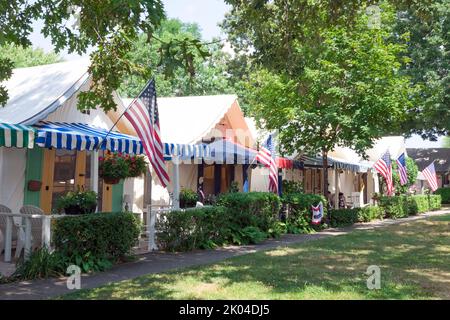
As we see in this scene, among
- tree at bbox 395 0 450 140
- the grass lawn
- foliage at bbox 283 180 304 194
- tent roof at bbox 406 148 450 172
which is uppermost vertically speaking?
tree at bbox 395 0 450 140

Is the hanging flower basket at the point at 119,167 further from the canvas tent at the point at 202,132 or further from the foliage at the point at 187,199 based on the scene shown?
the canvas tent at the point at 202,132

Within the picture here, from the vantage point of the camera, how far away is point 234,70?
43531mm

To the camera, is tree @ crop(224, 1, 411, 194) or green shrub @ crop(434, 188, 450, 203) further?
green shrub @ crop(434, 188, 450, 203)

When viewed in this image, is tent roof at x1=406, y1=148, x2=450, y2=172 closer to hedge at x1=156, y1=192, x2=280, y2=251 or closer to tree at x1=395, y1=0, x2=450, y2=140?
tree at x1=395, y1=0, x2=450, y2=140

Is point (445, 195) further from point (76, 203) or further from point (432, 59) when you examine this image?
point (76, 203)

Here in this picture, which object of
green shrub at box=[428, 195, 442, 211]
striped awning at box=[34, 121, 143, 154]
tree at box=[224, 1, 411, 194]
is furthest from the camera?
green shrub at box=[428, 195, 442, 211]

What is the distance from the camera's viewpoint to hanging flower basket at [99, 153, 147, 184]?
1080 centimetres

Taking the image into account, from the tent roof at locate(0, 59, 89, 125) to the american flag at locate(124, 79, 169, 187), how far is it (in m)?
2.74

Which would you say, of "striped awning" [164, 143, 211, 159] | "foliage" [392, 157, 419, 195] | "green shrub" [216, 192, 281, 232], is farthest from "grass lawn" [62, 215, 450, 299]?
"foliage" [392, 157, 419, 195]

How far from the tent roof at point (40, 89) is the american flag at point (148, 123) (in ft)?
9.00

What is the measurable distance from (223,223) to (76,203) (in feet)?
14.9

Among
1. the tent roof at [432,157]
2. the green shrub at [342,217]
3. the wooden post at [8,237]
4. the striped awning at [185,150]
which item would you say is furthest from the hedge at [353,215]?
the tent roof at [432,157]

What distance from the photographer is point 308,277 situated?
820cm
